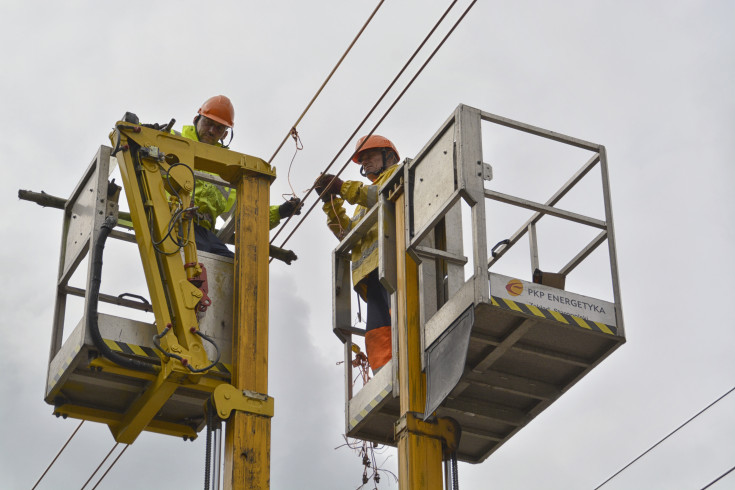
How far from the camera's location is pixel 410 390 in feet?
39.1

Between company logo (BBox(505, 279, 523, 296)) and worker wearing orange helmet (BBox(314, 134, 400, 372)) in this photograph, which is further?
worker wearing orange helmet (BBox(314, 134, 400, 372))

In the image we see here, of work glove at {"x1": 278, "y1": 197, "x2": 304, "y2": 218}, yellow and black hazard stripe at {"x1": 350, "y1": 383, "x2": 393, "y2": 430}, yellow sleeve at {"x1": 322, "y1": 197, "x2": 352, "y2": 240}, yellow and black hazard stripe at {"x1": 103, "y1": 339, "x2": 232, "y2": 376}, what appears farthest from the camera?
yellow sleeve at {"x1": 322, "y1": 197, "x2": 352, "y2": 240}

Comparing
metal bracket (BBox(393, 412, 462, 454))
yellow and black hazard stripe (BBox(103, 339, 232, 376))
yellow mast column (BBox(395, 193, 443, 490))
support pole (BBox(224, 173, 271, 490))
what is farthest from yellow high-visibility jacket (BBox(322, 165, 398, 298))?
yellow and black hazard stripe (BBox(103, 339, 232, 376))

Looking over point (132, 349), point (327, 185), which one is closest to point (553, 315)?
point (132, 349)

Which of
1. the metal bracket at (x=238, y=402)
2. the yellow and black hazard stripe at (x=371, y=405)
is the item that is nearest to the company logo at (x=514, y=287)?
the yellow and black hazard stripe at (x=371, y=405)

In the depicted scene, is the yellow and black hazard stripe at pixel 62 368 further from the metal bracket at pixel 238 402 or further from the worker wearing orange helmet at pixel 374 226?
the worker wearing orange helmet at pixel 374 226

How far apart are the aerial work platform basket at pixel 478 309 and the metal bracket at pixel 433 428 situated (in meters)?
0.10

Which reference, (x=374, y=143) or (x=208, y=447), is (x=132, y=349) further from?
(x=374, y=143)

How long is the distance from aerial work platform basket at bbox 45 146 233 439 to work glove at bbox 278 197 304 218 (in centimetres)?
150

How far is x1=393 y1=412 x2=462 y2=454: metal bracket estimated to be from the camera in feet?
38.4

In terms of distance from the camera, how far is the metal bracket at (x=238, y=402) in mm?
11789

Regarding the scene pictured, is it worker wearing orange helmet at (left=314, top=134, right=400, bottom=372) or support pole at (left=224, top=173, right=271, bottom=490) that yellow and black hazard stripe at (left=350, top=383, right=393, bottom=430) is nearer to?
worker wearing orange helmet at (left=314, top=134, right=400, bottom=372)

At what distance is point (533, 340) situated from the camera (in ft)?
38.1

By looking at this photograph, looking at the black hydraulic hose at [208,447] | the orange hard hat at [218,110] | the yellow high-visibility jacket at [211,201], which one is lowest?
the black hydraulic hose at [208,447]
